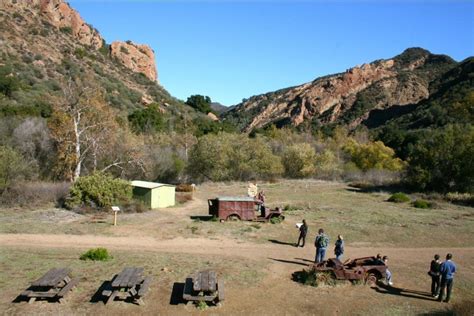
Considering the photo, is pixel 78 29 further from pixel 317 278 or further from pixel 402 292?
pixel 402 292

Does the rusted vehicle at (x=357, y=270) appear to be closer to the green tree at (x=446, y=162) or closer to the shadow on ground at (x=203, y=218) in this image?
the shadow on ground at (x=203, y=218)

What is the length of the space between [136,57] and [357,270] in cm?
9947

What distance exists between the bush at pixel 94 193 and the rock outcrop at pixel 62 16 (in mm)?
61377

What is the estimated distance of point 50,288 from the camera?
42.9ft

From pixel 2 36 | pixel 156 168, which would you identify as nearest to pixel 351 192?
pixel 156 168

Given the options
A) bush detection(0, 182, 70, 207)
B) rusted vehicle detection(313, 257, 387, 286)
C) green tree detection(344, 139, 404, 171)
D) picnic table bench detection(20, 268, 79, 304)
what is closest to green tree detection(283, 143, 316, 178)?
green tree detection(344, 139, 404, 171)

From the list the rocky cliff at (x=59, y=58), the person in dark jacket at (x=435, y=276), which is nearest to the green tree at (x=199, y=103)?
the rocky cliff at (x=59, y=58)

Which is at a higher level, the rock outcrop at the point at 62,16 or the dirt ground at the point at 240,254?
the rock outcrop at the point at 62,16

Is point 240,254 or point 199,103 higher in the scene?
point 199,103

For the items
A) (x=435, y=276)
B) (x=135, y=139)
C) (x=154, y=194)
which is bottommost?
(x=435, y=276)

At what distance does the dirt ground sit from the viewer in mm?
13289

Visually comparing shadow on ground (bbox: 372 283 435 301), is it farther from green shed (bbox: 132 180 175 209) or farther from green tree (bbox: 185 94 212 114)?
green tree (bbox: 185 94 212 114)

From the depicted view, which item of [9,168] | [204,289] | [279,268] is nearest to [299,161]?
[9,168]

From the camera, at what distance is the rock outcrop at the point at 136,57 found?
327 feet
